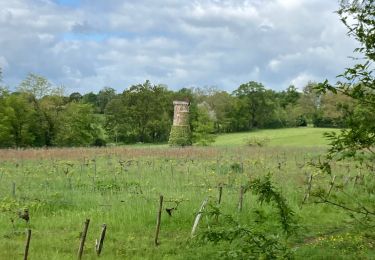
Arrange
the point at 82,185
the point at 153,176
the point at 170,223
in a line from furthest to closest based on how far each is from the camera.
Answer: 1. the point at 153,176
2. the point at 82,185
3. the point at 170,223

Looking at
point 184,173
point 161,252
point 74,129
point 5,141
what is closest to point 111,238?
point 161,252

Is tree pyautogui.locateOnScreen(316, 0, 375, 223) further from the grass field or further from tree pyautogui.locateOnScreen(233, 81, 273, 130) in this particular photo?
tree pyautogui.locateOnScreen(233, 81, 273, 130)

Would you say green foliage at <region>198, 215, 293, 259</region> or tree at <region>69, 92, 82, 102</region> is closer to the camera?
green foliage at <region>198, 215, 293, 259</region>

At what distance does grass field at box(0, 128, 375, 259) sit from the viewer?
8.59m

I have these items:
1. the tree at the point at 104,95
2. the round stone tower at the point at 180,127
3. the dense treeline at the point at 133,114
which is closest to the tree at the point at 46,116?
the dense treeline at the point at 133,114

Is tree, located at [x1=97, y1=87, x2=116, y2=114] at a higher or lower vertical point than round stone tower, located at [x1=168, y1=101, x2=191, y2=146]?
higher

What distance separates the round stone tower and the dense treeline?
9.25m

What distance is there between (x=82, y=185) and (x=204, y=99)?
7940 centimetres

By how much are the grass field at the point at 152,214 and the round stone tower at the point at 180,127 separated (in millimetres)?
20996

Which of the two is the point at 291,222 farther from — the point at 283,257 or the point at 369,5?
the point at 369,5

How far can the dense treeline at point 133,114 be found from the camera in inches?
2151

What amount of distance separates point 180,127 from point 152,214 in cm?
3204

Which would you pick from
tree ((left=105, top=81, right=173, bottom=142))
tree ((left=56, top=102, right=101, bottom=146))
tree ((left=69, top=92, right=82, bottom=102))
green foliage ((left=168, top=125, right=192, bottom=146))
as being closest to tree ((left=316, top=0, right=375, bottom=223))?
green foliage ((left=168, top=125, right=192, bottom=146))

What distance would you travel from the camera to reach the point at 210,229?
4.44m
